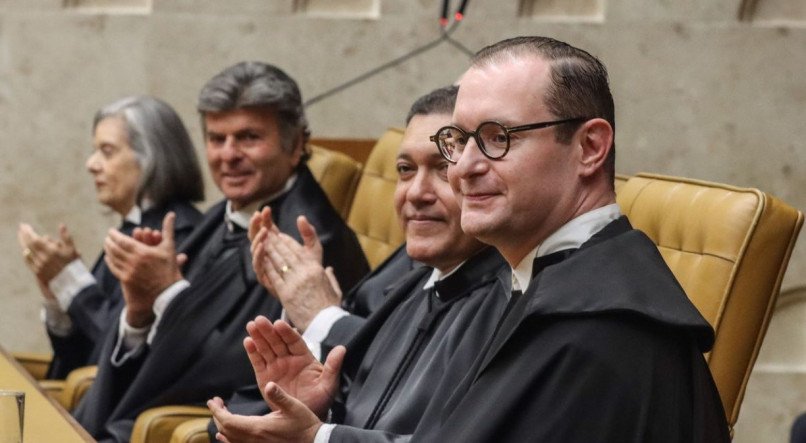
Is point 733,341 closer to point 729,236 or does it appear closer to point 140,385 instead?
point 729,236

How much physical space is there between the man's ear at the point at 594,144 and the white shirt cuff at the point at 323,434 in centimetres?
69

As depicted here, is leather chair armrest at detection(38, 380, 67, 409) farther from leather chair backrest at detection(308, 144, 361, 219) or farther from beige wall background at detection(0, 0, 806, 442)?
beige wall background at detection(0, 0, 806, 442)

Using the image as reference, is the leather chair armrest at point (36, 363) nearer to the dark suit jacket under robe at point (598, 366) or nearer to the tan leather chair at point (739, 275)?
the tan leather chair at point (739, 275)

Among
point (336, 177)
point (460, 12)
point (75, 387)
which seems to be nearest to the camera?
point (75, 387)

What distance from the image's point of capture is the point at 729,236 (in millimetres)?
2518

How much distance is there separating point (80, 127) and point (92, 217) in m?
0.38

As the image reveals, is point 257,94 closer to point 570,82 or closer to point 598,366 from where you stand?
point 570,82

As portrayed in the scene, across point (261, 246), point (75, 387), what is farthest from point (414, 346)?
point (75, 387)

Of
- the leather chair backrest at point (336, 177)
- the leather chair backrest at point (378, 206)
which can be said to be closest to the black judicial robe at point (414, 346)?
the leather chair backrest at point (378, 206)

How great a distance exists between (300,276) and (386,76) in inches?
96.5

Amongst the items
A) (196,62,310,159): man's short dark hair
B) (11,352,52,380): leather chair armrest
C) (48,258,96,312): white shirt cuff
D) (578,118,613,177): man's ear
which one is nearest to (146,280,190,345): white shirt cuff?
(196,62,310,159): man's short dark hair

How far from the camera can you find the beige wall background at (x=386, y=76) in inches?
213

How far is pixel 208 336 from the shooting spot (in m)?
3.73

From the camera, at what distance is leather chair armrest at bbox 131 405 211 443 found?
3308 mm
